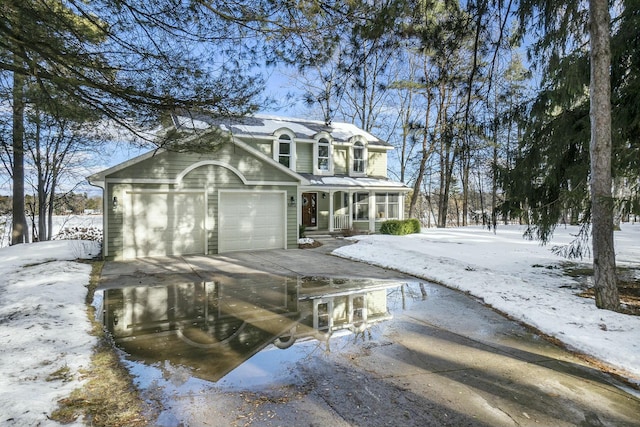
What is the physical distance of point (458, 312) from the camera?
567cm

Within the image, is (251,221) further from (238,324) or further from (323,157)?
(238,324)

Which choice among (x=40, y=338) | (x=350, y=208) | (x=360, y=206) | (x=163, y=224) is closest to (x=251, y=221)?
(x=163, y=224)

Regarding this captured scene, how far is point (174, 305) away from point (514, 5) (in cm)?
702

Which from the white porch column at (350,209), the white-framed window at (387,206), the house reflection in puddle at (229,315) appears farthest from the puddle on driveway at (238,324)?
the white-framed window at (387,206)

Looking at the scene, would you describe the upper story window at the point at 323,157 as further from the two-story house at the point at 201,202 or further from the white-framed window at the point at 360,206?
the two-story house at the point at 201,202

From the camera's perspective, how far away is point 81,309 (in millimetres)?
5406

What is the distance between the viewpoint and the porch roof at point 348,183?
652 inches

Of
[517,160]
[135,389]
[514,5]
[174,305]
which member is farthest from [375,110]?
[135,389]

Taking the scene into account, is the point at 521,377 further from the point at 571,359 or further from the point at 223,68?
the point at 223,68

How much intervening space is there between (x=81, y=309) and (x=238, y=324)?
96.4 inches

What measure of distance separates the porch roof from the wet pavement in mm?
9879

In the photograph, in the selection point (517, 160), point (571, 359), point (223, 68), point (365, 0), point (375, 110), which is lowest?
point (571, 359)

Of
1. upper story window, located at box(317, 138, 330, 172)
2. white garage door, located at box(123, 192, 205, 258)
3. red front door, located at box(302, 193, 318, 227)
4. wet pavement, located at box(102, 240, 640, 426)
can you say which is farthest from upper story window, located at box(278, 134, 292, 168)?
wet pavement, located at box(102, 240, 640, 426)

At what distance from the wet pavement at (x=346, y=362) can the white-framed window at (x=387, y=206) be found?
38.9ft
